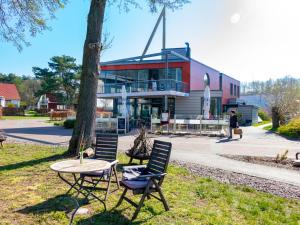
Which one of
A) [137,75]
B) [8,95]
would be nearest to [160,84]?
[137,75]

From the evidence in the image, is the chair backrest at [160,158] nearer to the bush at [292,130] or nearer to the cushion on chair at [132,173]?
the cushion on chair at [132,173]

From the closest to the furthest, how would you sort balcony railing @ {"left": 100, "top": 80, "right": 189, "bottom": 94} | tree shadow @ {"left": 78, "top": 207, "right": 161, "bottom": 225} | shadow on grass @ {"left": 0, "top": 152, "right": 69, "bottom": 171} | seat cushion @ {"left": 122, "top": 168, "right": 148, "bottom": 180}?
tree shadow @ {"left": 78, "top": 207, "right": 161, "bottom": 225}, seat cushion @ {"left": 122, "top": 168, "right": 148, "bottom": 180}, shadow on grass @ {"left": 0, "top": 152, "right": 69, "bottom": 171}, balcony railing @ {"left": 100, "top": 80, "right": 189, "bottom": 94}

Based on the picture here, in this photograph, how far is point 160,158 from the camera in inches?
194

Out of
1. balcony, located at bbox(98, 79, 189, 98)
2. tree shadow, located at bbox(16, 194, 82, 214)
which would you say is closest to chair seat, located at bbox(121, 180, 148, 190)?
tree shadow, located at bbox(16, 194, 82, 214)

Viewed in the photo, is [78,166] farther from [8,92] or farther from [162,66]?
[8,92]

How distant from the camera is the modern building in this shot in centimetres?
2398

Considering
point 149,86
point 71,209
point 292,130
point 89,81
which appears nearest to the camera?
point 71,209

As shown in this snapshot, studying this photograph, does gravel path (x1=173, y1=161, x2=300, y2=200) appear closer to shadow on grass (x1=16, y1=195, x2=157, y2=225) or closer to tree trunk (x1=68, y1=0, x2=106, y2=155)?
shadow on grass (x1=16, y1=195, x2=157, y2=225)

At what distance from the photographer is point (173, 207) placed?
15.5 feet

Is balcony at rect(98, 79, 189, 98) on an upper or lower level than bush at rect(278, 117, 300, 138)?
upper

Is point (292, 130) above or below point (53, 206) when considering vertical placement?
above

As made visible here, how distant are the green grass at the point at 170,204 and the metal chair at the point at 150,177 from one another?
0.23 metres

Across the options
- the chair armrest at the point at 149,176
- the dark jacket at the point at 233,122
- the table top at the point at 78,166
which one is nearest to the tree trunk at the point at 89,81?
the table top at the point at 78,166

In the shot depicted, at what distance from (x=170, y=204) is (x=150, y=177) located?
31.5 inches
